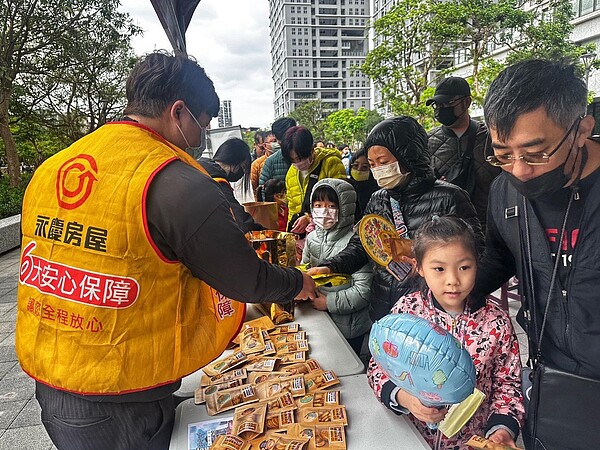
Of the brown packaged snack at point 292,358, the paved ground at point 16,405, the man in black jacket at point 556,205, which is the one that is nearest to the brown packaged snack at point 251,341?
the brown packaged snack at point 292,358

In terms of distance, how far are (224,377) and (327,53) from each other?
85279 millimetres

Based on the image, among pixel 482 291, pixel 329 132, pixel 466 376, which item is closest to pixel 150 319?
pixel 466 376

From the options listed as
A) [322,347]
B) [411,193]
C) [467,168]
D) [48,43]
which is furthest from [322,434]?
[48,43]

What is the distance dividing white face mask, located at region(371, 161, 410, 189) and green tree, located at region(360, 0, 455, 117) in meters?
14.5

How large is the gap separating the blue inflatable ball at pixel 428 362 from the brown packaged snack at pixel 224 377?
0.72m

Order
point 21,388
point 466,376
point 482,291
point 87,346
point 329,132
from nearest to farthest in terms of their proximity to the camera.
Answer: point 466,376
point 87,346
point 482,291
point 21,388
point 329,132

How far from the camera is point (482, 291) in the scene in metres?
1.49

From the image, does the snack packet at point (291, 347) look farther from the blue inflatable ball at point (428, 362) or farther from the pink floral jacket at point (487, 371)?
the blue inflatable ball at point (428, 362)

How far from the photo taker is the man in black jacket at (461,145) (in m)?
3.24

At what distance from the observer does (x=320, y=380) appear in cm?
154

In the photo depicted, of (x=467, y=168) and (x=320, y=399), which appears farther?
(x=467, y=168)

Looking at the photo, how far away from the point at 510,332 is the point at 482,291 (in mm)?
167

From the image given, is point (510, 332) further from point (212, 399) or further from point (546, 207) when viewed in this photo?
point (212, 399)

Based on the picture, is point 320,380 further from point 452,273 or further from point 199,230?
point 199,230
